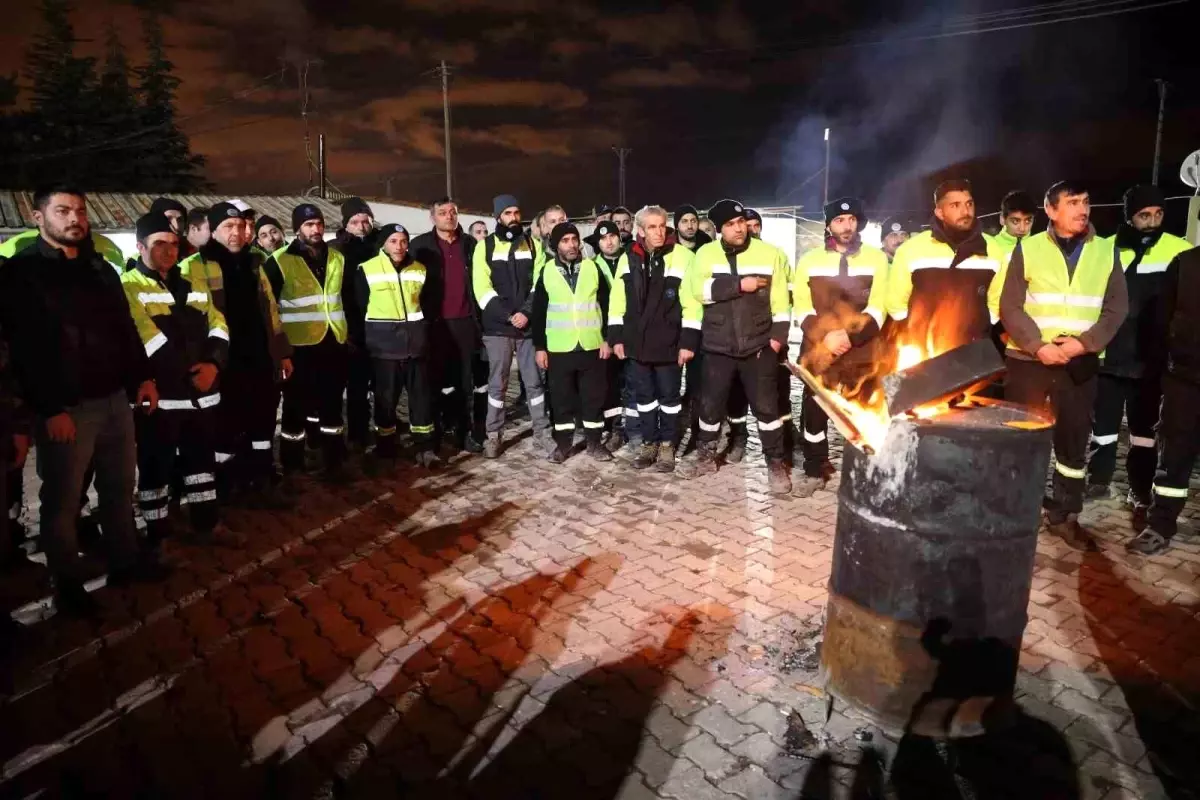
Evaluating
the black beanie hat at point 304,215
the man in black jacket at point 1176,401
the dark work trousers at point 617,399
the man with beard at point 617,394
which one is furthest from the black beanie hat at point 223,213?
the man in black jacket at point 1176,401

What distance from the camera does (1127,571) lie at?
15.0 ft

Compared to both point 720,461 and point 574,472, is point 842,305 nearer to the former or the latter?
point 720,461

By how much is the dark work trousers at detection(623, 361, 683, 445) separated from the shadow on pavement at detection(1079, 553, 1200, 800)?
3365 mm

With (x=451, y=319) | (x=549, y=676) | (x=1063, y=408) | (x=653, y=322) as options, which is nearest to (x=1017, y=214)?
(x=1063, y=408)

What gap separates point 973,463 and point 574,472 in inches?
169

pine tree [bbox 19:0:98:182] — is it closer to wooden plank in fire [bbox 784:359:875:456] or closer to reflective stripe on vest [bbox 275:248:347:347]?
reflective stripe on vest [bbox 275:248:347:347]

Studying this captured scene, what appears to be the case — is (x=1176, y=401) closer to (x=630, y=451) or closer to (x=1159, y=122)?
(x=630, y=451)

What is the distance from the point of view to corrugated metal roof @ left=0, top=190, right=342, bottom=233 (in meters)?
18.5

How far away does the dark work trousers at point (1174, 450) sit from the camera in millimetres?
4676

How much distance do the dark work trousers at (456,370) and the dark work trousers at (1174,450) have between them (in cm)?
549

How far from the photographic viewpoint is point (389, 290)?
21.5ft

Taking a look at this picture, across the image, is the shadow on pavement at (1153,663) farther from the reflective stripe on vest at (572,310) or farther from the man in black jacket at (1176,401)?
the reflective stripe on vest at (572,310)

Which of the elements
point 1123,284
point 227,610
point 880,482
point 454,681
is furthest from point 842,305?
point 227,610

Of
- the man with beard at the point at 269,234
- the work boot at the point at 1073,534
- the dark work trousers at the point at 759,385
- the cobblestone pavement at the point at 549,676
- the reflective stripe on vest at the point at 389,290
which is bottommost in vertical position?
the cobblestone pavement at the point at 549,676
